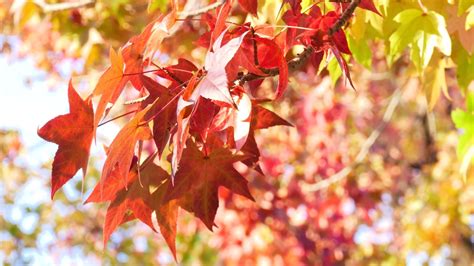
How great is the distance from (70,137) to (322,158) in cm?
396

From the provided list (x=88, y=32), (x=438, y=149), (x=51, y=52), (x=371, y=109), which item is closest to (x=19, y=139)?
(x=51, y=52)

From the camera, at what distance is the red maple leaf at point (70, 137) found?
1.26 m

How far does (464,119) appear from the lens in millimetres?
1905

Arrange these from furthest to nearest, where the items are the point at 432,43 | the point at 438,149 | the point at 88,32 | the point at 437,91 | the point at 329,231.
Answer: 1. the point at 438,149
2. the point at 329,231
3. the point at 88,32
4. the point at 437,91
5. the point at 432,43

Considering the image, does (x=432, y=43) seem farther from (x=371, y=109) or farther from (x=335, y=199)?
(x=371, y=109)

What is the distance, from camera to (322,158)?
5.16 meters

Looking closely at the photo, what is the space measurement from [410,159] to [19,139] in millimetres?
3204

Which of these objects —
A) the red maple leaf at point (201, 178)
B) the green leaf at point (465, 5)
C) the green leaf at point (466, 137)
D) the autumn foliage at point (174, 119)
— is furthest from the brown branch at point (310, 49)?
the green leaf at point (466, 137)

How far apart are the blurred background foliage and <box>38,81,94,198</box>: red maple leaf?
0.47 meters

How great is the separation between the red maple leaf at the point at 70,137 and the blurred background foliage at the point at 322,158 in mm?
465

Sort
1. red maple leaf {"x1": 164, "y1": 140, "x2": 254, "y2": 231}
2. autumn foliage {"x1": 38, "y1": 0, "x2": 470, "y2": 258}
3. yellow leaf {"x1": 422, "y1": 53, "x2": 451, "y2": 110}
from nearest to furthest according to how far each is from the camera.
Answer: autumn foliage {"x1": 38, "y1": 0, "x2": 470, "y2": 258}, red maple leaf {"x1": 164, "y1": 140, "x2": 254, "y2": 231}, yellow leaf {"x1": 422, "y1": 53, "x2": 451, "y2": 110}

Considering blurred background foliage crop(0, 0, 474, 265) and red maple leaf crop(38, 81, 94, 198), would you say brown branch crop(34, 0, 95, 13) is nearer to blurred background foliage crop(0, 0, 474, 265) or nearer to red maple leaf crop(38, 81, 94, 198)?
blurred background foliage crop(0, 0, 474, 265)

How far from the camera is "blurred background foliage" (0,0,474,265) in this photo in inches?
71.2

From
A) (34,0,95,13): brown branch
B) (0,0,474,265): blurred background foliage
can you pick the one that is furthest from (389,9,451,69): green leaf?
(34,0,95,13): brown branch
